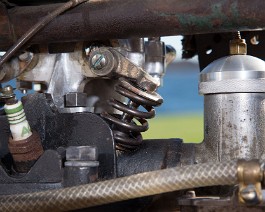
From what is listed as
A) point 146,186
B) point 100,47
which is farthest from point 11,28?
point 146,186

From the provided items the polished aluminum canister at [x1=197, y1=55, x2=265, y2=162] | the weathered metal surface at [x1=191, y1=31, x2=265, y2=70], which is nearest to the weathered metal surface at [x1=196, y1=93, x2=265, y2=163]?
the polished aluminum canister at [x1=197, y1=55, x2=265, y2=162]

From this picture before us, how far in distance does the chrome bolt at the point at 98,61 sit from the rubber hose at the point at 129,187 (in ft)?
0.90

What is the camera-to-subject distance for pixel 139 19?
2.96 feet

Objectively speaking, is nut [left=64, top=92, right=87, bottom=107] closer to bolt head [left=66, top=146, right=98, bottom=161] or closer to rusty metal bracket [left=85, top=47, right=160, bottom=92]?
rusty metal bracket [left=85, top=47, right=160, bottom=92]

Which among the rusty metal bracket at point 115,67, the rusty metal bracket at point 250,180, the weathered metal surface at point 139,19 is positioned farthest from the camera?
the rusty metal bracket at point 115,67

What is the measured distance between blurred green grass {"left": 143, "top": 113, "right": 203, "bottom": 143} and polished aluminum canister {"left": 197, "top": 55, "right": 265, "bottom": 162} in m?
4.95

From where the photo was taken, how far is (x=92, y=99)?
3.82 ft

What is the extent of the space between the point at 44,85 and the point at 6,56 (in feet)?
0.65

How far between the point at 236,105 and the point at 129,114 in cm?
18

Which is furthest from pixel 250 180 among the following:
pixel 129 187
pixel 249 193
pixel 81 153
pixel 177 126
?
pixel 177 126

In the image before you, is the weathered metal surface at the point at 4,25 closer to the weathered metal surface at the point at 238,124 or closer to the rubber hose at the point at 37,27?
the rubber hose at the point at 37,27

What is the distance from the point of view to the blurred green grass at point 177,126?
616 cm

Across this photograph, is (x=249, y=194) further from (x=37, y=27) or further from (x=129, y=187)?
(x=37, y=27)

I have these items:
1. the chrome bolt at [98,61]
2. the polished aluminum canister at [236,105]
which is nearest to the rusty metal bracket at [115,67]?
the chrome bolt at [98,61]
